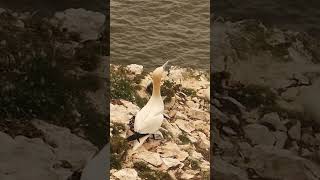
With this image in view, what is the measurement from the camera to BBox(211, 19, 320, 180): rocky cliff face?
911 centimetres

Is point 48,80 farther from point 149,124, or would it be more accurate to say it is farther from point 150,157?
point 150,157

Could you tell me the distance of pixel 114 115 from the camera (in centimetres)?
1014

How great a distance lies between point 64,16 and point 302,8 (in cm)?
493

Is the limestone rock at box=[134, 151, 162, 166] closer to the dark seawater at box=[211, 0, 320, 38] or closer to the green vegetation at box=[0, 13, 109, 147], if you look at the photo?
the green vegetation at box=[0, 13, 109, 147]

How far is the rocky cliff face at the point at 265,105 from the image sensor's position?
9109 millimetres

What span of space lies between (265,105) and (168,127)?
1798 millimetres

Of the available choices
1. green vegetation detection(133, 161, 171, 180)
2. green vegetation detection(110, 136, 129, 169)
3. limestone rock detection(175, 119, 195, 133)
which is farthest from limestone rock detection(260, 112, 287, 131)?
green vegetation detection(110, 136, 129, 169)

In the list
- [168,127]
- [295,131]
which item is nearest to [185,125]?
[168,127]

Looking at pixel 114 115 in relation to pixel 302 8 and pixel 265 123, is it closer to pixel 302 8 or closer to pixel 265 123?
pixel 265 123

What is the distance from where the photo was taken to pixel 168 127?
400 inches

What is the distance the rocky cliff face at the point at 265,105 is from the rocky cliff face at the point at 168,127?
38cm

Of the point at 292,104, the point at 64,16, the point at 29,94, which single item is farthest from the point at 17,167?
the point at 292,104

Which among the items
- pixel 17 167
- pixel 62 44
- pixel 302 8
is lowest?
pixel 17 167

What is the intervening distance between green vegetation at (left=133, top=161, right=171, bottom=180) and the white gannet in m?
0.38
